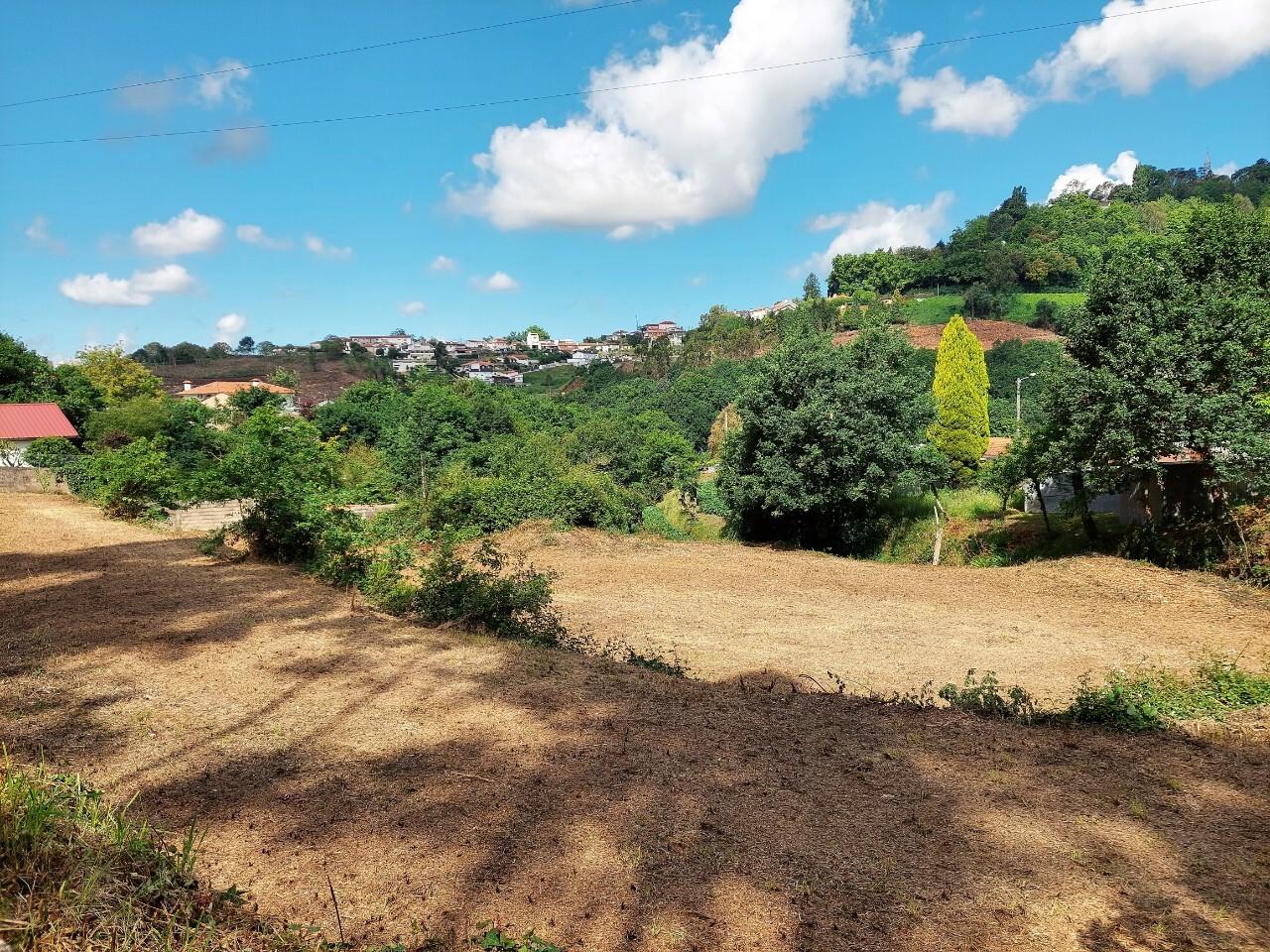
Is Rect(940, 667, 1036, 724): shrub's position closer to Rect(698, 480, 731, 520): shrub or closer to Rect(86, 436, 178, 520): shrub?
Rect(86, 436, 178, 520): shrub

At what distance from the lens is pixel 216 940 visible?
96.9 inches

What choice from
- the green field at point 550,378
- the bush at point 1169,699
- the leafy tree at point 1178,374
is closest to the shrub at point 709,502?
the leafy tree at point 1178,374

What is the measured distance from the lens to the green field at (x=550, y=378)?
97.9 m

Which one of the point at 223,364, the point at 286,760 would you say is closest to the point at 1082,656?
the point at 286,760

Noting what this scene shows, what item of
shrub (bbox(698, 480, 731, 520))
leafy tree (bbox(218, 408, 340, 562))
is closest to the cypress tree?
shrub (bbox(698, 480, 731, 520))

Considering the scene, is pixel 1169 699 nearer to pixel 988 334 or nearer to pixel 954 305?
pixel 988 334

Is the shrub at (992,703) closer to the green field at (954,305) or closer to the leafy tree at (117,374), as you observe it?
the leafy tree at (117,374)

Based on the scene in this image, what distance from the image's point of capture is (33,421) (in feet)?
105

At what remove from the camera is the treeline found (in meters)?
73.9

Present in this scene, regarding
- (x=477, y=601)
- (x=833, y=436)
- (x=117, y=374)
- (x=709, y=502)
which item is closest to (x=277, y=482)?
(x=477, y=601)

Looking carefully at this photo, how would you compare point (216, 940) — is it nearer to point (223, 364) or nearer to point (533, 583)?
point (533, 583)

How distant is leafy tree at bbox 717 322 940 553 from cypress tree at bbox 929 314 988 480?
10405 mm

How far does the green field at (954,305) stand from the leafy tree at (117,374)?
62.8 m

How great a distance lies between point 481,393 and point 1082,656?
4356 centimetres
